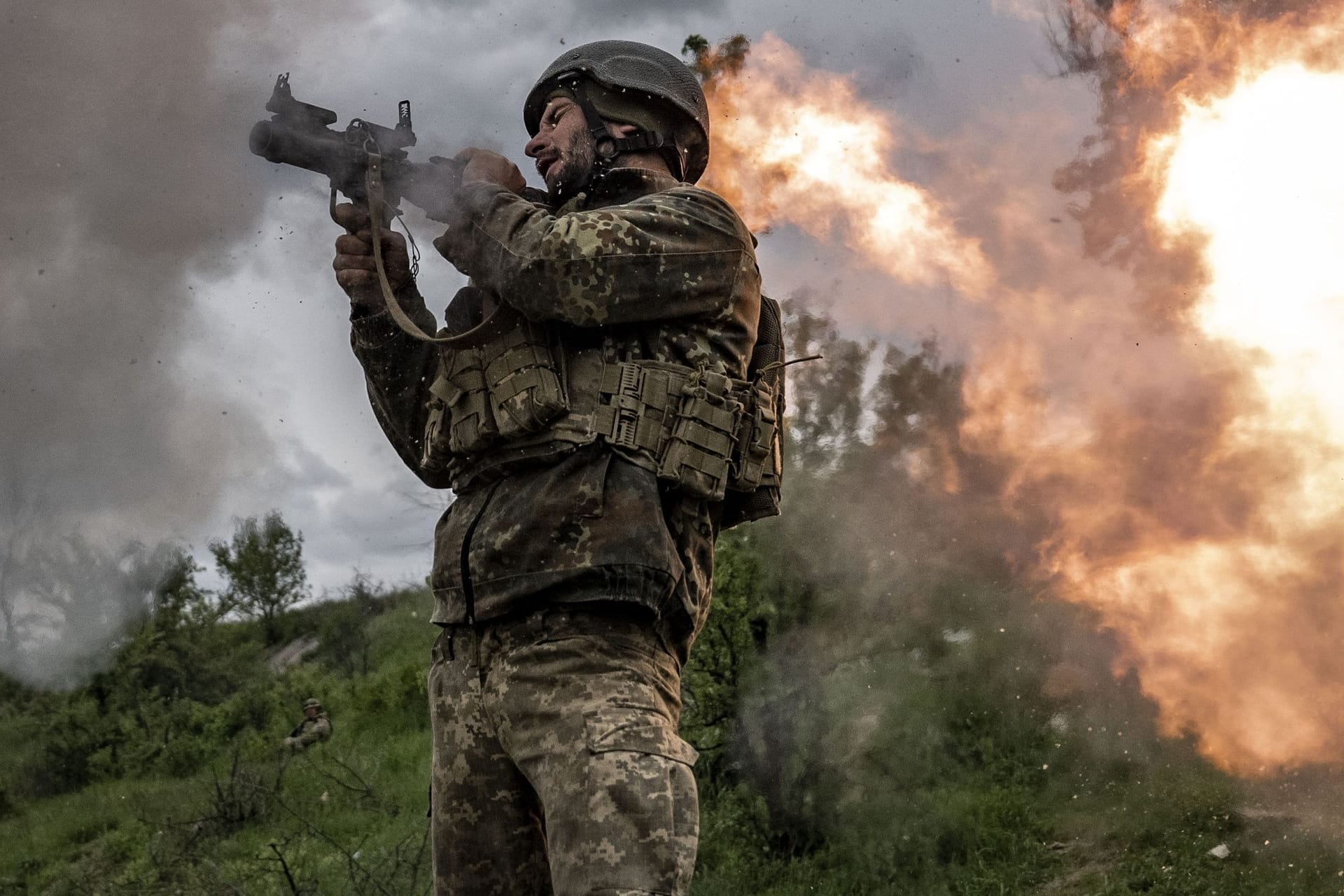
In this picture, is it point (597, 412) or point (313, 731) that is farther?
point (313, 731)

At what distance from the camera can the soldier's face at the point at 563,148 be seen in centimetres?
393

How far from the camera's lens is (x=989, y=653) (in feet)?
30.4

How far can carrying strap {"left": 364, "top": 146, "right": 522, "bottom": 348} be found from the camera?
3.64 m

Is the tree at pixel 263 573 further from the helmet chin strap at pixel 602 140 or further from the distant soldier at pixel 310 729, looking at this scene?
the helmet chin strap at pixel 602 140

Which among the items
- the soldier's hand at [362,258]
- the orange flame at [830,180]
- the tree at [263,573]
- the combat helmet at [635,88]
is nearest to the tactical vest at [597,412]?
the soldier's hand at [362,258]

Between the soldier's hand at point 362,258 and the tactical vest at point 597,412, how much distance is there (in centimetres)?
41

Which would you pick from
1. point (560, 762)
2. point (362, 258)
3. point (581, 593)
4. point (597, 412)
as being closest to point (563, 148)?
point (362, 258)

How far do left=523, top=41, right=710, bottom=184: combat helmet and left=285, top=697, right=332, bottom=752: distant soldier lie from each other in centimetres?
1258

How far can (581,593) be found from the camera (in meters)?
3.32

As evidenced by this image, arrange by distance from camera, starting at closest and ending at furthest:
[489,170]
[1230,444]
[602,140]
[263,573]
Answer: [489,170] < [602,140] < [1230,444] < [263,573]

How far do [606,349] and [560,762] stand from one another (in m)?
1.08

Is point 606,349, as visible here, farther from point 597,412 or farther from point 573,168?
point 573,168

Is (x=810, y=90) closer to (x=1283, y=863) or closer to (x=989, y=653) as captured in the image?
(x=989, y=653)

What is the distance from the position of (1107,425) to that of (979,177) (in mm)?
1956
